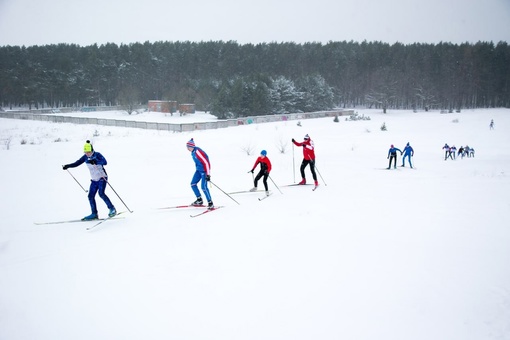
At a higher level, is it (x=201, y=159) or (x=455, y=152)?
(x=201, y=159)

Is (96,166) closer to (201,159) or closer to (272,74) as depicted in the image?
(201,159)

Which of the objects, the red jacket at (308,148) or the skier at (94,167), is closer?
the skier at (94,167)

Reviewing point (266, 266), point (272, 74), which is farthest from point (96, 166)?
point (272, 74)

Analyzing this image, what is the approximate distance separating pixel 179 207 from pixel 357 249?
5.49 m

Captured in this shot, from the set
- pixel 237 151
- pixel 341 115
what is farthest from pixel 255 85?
pixel 237 151

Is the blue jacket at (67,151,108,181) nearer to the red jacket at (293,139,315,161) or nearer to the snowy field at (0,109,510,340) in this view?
the snowy field at (0,109,510,340)

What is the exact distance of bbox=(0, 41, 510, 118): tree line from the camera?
76438 millimetres

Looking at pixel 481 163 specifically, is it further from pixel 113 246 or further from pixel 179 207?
pixel 113 246

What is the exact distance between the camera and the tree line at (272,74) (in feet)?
251

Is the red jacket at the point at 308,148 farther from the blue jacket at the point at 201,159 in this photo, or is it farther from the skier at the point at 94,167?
the skier at the point at 94,167

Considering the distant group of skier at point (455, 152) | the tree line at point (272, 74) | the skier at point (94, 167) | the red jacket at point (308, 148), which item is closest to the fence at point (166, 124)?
the tree line at point (272, 74)

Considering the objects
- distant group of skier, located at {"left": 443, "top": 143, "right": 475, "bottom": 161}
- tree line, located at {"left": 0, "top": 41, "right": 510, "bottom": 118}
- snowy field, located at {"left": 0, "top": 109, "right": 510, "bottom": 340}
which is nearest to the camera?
snowy field, located at {"left": 0, "top": 109, "right": 510, "bottom": 340}

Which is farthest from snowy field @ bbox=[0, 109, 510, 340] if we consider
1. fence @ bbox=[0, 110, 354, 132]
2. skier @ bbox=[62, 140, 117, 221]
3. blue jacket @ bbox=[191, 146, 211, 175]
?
fence @ bbox=[0, 110, 354, 132]

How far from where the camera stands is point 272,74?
88.5 metres
